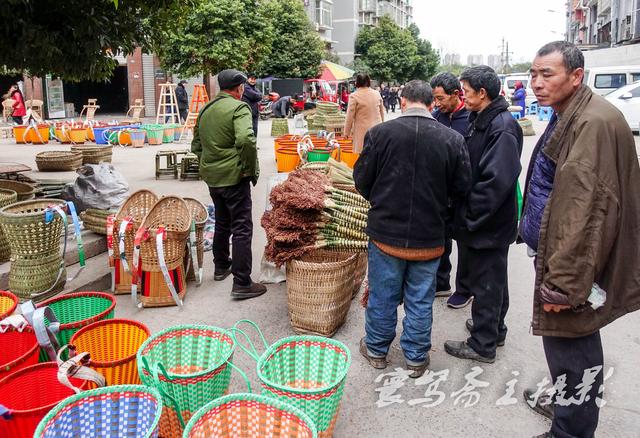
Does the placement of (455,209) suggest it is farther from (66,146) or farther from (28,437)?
(66,146)

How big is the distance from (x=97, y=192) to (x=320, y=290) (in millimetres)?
3371

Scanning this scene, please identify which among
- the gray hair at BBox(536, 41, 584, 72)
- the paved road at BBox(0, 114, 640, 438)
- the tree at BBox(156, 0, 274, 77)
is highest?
the tree at BBox(156, 0, 274, 77)

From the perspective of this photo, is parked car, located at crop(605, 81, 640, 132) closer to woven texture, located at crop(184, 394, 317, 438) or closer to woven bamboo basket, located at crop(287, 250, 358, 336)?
woven bamboo basket, located at crop(287, 250, 358, 336)

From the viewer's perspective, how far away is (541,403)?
10.0 feet

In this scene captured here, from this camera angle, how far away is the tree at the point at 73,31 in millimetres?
5223

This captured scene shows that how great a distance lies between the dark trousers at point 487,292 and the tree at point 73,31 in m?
3.91

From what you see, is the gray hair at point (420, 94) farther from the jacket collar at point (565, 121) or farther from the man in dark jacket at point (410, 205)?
the jacket collar at point (565, 121)

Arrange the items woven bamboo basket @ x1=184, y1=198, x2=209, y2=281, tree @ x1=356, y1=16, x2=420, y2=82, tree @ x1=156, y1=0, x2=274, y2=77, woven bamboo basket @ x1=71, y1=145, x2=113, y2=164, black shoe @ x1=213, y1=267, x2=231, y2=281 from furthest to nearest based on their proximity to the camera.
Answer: tree @ x1=356, y1=16, x2=420, y2=82, tree @ x1=156, y1=0, x2=274, y2=77, woven bamboo basket @ x1=71, y1=145, x2=113, y2=164, black shoe @ x1=213, y1=267, x2=231, y2=281, woven bamboo basket @ x1=184, y1=198, x2=209, y2=281

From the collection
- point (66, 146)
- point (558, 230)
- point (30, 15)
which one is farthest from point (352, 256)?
point (66, 146)

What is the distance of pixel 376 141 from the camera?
326 centimetres

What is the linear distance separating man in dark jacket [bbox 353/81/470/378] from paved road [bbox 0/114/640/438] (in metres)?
0.30

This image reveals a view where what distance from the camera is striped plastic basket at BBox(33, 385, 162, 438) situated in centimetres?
208

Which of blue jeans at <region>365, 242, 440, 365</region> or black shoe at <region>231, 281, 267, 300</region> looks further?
black shoe at <region>231, 281, 267, 300</region>

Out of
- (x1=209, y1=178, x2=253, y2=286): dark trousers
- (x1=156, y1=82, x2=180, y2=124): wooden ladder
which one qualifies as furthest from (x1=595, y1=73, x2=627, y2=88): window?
(x1=209, y1=178, x2=253, y2=286): dark trousers
